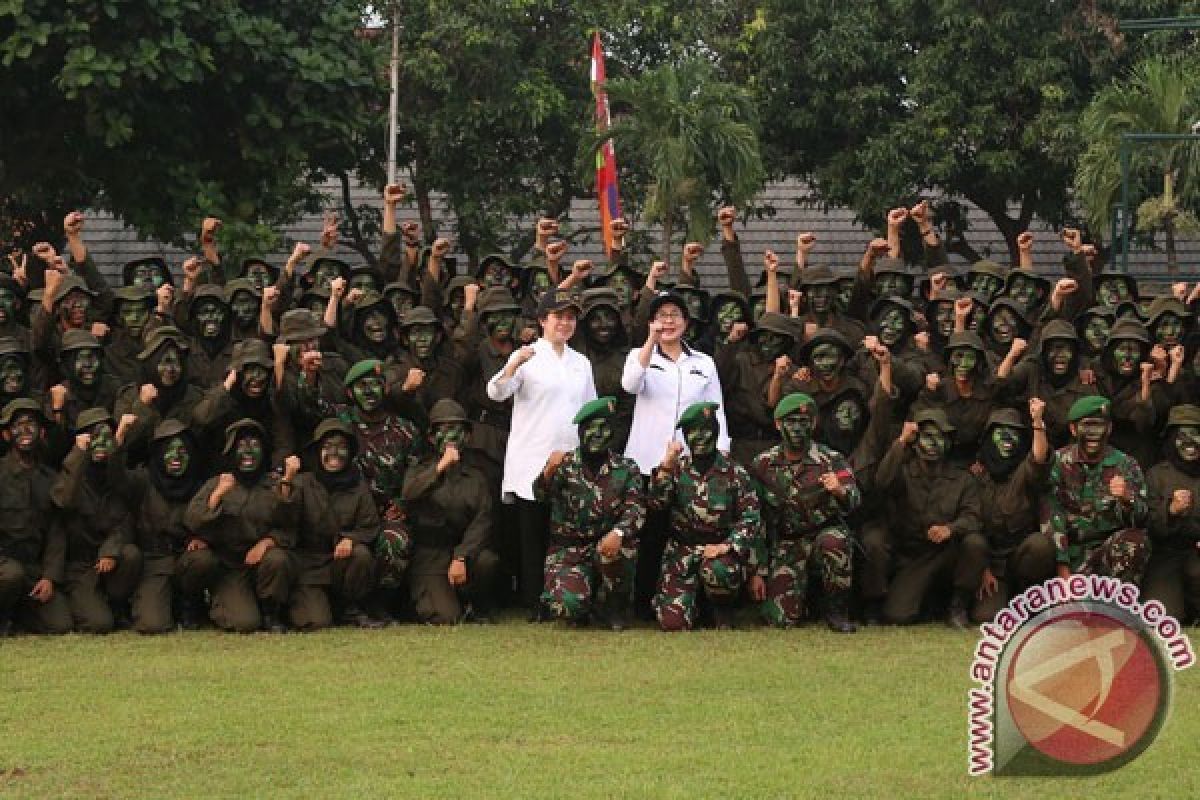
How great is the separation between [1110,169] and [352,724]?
11.5 metres

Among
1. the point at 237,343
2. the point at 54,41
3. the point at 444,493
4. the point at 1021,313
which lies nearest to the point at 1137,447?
the point at 1021,313

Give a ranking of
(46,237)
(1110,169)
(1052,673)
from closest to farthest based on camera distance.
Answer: (1052,673), (1110,169), (46,237)

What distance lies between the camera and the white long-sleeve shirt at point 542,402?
14062 millimetres

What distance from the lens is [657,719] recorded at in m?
10.9

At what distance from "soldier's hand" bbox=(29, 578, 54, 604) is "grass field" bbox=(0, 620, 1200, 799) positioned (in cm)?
24

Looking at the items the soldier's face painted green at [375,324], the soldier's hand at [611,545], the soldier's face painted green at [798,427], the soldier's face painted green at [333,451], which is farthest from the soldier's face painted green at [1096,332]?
the soldier's face painted green at [333,451]

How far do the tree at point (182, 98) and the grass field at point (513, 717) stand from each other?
16.9 ft

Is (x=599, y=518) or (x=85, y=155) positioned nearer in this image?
(x=599, y=518)

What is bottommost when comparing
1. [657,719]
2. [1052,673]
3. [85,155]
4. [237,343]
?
[657,719]

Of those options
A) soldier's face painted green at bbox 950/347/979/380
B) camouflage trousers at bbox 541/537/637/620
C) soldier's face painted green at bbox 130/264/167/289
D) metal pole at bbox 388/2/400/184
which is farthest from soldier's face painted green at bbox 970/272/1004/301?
metal pole at bbox 388/2/400/184

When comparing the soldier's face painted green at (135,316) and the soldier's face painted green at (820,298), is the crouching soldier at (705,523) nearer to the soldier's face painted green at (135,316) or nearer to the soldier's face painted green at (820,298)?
the soldier's face painted green at (820,298)

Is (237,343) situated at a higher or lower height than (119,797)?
higher

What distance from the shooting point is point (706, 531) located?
A: 542 inches

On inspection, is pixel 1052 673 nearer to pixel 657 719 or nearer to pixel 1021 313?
pixel 657 719
